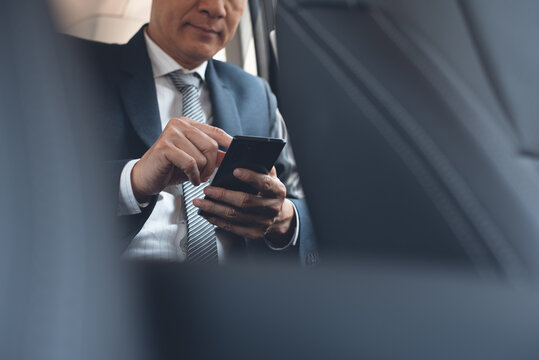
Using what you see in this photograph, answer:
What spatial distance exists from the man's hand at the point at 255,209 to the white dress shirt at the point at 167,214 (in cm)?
2

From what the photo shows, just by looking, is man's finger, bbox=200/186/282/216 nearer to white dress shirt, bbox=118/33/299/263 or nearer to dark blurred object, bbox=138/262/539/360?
white dress shirt, bbox=118/33/299/263

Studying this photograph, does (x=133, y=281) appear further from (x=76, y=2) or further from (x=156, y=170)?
(x=76, y=2)

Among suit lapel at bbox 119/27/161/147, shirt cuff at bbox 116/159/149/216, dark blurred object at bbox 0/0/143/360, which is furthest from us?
suit lapel at bbox 119/27/161/147

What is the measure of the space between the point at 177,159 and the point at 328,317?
27 centimetres

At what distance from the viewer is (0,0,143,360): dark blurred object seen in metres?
0.37

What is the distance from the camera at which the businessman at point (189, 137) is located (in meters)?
0.60

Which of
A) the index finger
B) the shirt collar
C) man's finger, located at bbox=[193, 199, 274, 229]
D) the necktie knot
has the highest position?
the shirt collar

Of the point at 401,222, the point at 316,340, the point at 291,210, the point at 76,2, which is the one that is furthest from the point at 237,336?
the point at 76,2

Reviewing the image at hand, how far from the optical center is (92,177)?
43 centimetres

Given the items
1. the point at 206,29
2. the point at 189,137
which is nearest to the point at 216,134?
the point at 189,137

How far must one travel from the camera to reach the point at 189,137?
609 millimetres

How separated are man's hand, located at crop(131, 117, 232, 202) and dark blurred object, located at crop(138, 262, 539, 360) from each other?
0.60 feet

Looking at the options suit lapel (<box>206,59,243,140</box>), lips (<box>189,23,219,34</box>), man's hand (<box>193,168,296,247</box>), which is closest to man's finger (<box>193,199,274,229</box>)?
man's hand (<box>193,168,296,247</box>)

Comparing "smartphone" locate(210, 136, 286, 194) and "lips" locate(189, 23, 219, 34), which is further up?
"lips" locate(189, 23, 219, 34)
